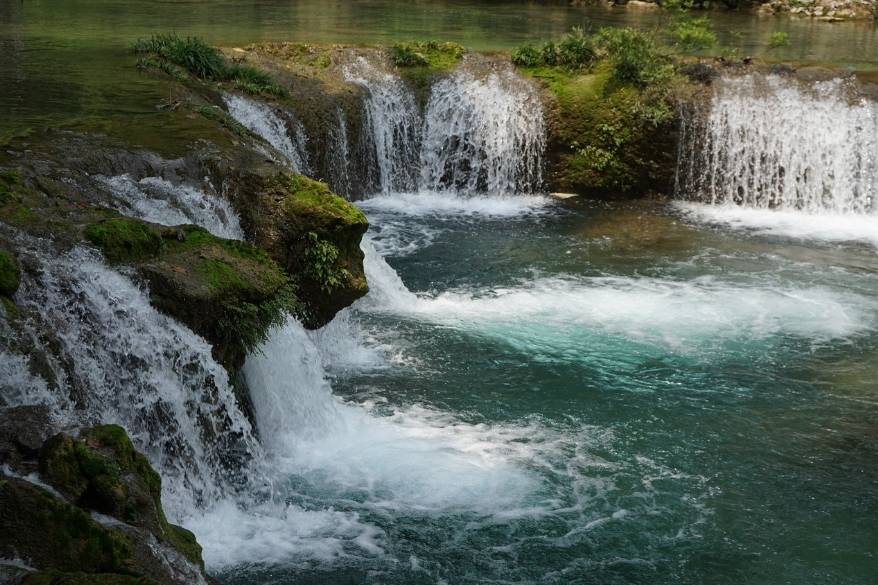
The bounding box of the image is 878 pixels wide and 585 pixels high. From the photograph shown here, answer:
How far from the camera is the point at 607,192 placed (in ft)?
59.6

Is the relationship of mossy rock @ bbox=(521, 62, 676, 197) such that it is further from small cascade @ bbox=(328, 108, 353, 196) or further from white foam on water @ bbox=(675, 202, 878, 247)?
small cascade @ bbox=(328, 108, 353, 196)

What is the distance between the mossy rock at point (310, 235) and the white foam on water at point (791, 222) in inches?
343

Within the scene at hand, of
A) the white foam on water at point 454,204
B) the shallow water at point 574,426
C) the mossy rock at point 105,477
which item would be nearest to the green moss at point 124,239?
the shallow water at point 574,426

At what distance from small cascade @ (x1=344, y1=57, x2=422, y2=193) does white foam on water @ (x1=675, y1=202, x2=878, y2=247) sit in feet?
15.4

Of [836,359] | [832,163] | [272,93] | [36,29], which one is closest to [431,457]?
[836,359]

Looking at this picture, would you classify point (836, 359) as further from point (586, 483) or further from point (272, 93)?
point (272, 93)

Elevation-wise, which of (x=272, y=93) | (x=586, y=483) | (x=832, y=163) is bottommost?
(x=586, y=483)

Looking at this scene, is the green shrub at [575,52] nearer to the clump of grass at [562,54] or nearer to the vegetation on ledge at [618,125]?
the clump of grass at [562,54]

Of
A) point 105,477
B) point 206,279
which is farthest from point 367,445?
point 105,477

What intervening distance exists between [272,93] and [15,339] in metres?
9.90

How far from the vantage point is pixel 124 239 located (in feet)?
25.8

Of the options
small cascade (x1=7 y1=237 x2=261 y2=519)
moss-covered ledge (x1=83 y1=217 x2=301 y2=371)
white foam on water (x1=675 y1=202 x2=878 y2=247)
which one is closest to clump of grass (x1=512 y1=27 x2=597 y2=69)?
white foam on water (x1=675 y1=202 x2=878 y2=247)

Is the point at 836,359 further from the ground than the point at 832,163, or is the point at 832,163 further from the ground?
the point at 832,163

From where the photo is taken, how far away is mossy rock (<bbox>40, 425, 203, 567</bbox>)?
5.37m
